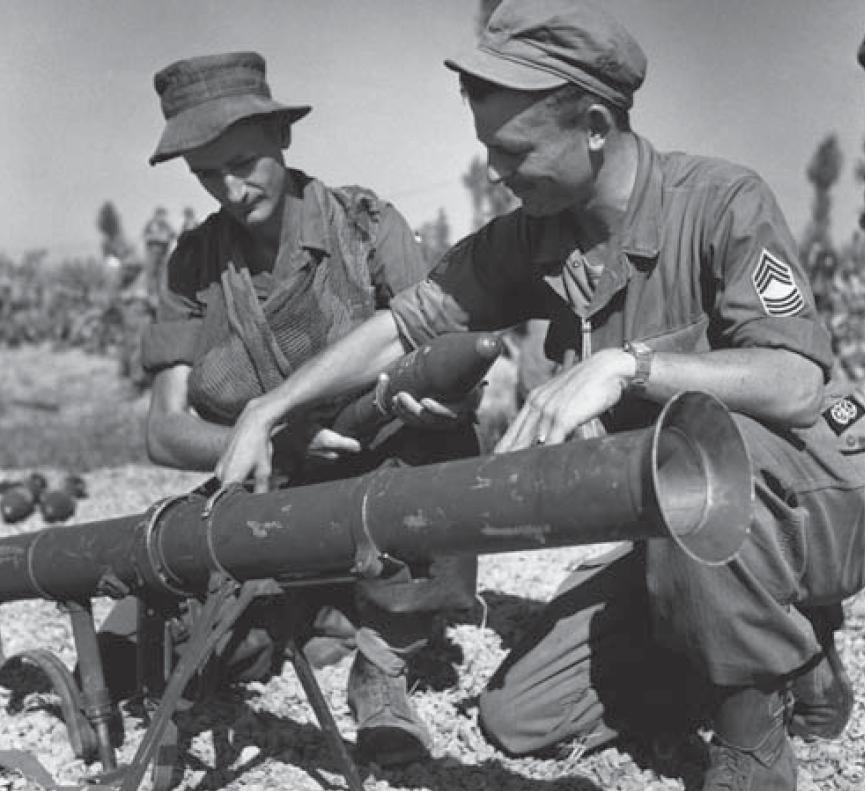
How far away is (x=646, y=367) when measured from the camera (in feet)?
9.83

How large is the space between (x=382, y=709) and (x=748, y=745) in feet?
4.20

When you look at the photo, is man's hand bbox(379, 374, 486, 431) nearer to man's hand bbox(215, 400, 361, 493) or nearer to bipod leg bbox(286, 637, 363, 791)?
man's hand bbox(215, 400, 361, 493)

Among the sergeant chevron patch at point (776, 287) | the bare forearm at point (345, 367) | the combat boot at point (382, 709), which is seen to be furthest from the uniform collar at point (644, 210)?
the combat boot at point (382, 709)

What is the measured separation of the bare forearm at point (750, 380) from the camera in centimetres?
301

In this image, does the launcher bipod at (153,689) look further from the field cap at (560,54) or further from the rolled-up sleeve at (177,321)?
the field cap at (560,54)

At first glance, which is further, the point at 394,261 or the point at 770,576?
the point at 394,261

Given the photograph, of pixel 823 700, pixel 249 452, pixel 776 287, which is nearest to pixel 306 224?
pixel 249 452

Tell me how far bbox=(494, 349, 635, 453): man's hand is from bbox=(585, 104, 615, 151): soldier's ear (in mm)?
722

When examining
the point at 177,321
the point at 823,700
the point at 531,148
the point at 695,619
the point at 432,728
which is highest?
the point at 531,148

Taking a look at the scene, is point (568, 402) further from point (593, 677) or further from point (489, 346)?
point (593, 677)

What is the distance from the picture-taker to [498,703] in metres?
3.94

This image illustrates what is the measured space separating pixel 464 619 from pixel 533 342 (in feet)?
15.9

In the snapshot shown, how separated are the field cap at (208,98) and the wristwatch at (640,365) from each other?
192 cm

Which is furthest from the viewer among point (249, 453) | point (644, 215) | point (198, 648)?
point (249, 453)
